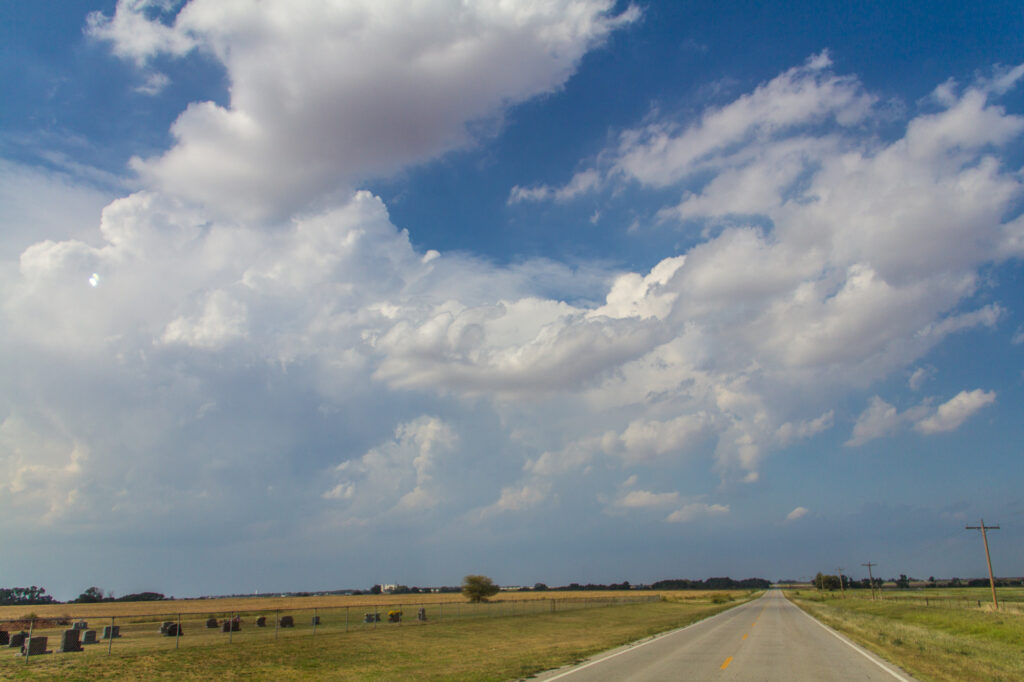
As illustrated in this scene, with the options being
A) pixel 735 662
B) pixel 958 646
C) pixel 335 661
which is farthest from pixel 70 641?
pixel 958 646

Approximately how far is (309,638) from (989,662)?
3262cm

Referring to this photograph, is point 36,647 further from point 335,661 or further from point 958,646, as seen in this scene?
point 958,646

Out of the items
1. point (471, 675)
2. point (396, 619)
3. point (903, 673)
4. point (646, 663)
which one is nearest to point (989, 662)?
point (903, 673)

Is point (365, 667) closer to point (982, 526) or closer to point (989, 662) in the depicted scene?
point (989, 662)

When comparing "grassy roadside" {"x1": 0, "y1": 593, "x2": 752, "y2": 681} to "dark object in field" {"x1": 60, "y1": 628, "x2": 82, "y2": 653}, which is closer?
"grassy roadside" {"x1": 0, "y1": 593, "x2": 752, "y2": 681}

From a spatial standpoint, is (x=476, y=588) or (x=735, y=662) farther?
(x=476, y=588)

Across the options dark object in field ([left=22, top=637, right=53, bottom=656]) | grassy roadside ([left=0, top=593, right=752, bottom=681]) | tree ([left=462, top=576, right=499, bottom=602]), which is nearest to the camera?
grassy roadside ([left=0, top=593, right=752, bottom=681])

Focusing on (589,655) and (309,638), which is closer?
(589,655)

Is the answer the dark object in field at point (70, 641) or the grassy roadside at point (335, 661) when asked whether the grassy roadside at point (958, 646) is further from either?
the dark object in field at point (70, 641)

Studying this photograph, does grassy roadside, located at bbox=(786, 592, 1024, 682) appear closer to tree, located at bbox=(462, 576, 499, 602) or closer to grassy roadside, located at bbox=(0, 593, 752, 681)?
grassy roadside, located at bbox=(0, 593, 752, 681)

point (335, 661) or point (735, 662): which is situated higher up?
point (735, 662)

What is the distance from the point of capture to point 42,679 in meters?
20.6

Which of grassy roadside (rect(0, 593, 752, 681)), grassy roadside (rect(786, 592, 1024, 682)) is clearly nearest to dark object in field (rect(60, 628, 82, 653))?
grassy roadside (rect(0, 593, 752, 681))

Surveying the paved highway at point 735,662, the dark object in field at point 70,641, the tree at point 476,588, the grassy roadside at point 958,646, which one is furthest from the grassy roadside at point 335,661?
the tree at point 476,588
